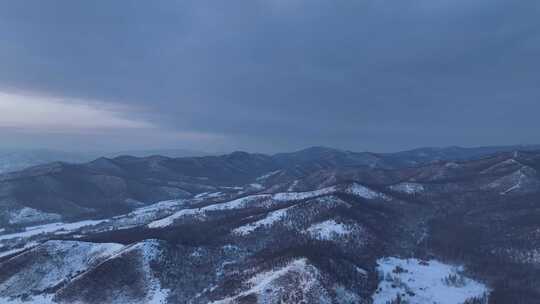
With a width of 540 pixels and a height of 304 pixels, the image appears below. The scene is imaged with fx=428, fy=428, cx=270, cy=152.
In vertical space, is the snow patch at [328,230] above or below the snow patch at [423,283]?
above

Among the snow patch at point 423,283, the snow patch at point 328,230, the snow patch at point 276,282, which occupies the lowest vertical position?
the snow patch at point 423,283

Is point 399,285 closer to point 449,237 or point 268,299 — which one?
point 268,299

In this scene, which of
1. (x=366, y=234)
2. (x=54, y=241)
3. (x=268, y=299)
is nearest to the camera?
(x=268, y=299)

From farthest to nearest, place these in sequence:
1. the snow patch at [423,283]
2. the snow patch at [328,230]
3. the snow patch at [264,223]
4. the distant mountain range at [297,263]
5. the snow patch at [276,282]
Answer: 1. the snow patch at [264,223]
2. the snow patch at [328,230]
3. the snow patch at [423,283]
4. the distant mountain range at [297,263]
5. the snow patch at [276,282]

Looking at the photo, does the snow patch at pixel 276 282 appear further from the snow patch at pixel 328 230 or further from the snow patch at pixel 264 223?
the snow patch at pixel 264 223

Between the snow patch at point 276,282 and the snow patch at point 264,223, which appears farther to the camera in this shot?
the snow patch at point 264,223

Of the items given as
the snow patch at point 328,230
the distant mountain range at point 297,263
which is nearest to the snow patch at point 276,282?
the distant mountain range at point 297,263

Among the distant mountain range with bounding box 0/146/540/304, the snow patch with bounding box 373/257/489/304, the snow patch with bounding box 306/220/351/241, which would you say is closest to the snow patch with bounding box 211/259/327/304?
the distant mountain range with bounding box 0/146/540/304

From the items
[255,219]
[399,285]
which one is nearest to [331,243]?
[399,285]

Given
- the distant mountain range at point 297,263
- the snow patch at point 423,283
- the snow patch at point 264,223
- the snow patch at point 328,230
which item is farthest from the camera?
the snow patch at point 264,223

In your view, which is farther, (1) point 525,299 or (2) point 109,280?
(2) point 109,280

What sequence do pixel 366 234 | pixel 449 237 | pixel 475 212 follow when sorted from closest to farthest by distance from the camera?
pixel 366 234, pixel 449 237, pixel 475 212
